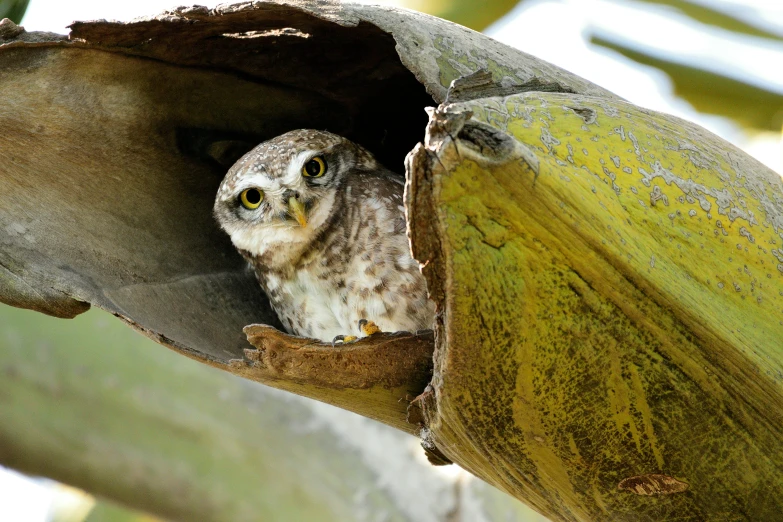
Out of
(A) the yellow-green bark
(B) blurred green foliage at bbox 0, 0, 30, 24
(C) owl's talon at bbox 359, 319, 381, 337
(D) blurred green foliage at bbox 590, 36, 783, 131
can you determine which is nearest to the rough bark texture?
(A) the yellow-green bark

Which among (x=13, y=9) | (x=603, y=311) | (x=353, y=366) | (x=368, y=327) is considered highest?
(x=603, y=311)

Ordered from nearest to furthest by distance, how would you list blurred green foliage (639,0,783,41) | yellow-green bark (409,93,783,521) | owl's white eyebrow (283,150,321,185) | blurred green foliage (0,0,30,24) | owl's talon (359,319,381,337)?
yellow-green bark (409,93,783,521)
owl's talon (359,319,381,337)
blurred green foliage (0,0,30,24)
owl's white eyebrow (283,150,321,185)
blurred green foliage (639,0,783,41)

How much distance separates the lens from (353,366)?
1949 millimetres

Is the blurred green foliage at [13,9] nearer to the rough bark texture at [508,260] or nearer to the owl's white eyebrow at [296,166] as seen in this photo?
the rough bark texture at [508,260]

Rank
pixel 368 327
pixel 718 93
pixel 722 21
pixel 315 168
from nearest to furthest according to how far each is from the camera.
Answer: pixel 368 327 < pixel 315 168 < pixel 722 21 < pixel 718 93

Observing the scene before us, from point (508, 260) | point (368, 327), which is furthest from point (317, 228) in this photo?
point (508, 260)

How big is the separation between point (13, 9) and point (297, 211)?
1123 millimetres

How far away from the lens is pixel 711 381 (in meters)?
1.62

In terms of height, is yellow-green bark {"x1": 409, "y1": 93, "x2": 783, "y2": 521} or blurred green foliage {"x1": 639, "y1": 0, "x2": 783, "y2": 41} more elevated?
yellow-green bark {"x1": 409, "y1": 93, "x2": 783, "y2": 521}

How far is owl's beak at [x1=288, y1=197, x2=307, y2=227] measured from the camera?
3.00 m

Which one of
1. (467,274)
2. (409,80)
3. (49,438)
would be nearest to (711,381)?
(467,274)

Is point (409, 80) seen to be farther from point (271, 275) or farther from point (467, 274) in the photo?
point (467, 274)

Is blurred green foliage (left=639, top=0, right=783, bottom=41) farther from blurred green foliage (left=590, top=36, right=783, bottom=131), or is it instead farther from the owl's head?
the owl's head

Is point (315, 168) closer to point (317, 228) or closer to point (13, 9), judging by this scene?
point (317, 228)
